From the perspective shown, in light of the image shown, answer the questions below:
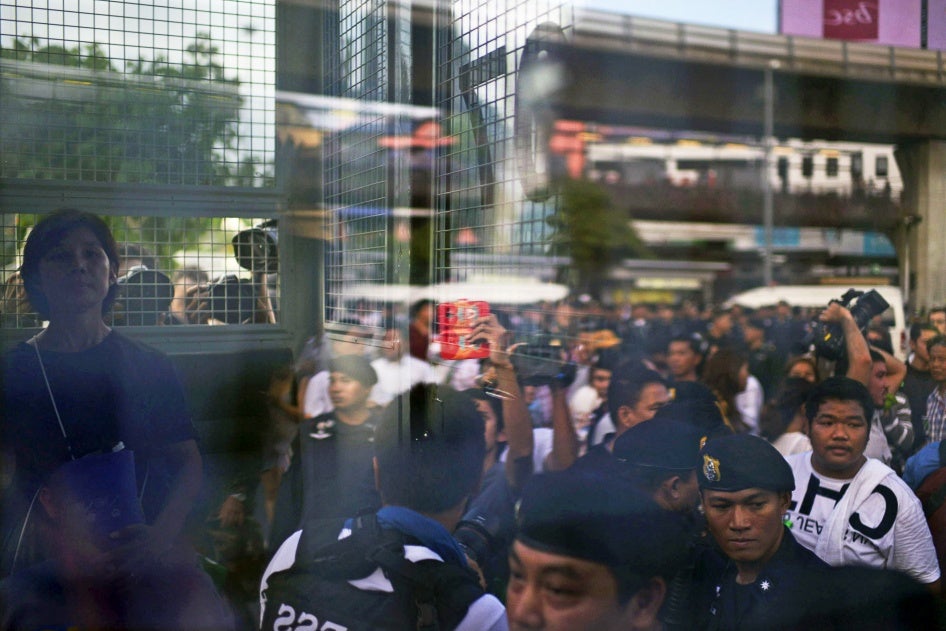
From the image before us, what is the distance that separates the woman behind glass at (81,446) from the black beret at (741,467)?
1.06 meters

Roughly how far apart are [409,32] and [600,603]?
120 cm

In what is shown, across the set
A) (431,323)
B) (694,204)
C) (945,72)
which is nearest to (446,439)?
(431,323)

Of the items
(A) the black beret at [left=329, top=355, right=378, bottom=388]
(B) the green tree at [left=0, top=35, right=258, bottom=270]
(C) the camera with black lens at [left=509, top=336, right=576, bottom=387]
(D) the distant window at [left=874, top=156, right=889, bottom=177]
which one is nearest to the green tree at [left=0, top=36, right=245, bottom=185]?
(B) the green tree at [left=0, top=35, right=258, bottom=270]

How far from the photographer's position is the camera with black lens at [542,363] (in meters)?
2.40

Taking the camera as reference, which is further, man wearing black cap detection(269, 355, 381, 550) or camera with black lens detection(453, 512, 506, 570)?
camera with black lens detection(453, 512, 506, 570)

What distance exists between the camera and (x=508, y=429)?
2.44m

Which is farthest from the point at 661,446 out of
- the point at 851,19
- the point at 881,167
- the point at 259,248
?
the point at 881,167

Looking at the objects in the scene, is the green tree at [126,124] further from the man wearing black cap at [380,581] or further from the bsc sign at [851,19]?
the bsc sign at [851,19]

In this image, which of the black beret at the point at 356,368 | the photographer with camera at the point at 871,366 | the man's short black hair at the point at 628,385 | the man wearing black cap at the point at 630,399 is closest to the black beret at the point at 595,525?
the black beret at the point at 356,368

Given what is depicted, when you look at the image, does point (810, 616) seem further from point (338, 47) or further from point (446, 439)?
point (338, 47)

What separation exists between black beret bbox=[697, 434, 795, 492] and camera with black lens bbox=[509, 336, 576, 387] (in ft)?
2.05

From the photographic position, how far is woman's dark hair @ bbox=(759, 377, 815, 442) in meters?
3.33

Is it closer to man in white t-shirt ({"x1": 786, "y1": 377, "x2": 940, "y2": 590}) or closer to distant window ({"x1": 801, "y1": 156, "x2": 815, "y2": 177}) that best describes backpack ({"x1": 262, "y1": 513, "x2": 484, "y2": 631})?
man in white t-shirt ({"x1": 786, "y1": 377, "x2": 940, "y2": 590})

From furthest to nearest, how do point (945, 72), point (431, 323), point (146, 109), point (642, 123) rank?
point (642, 123) → point (945, 72) → point (431, 323) → point (146, 109)
